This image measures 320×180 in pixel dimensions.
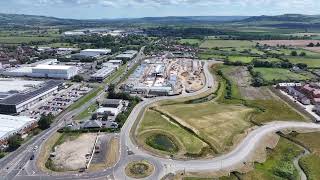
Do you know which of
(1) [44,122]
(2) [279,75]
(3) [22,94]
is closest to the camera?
(1) [44,122]

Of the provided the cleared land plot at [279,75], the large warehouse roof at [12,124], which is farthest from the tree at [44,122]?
the cleared land plot at [279,75]

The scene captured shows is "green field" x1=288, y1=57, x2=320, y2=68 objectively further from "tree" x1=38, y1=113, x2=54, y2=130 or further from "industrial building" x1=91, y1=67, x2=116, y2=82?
"tree" x1=38, y1=113, x2=54, y2=130

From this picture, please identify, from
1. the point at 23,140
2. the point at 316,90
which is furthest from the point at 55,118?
the point at 316,90

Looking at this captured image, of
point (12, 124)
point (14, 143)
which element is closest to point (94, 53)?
point (12, 124)

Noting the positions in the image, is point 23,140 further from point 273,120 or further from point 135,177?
point 273,120

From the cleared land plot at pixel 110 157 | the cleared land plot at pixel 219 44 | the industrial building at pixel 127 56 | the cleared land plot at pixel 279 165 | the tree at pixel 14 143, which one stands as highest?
the cleared land plot at pixel 219 44

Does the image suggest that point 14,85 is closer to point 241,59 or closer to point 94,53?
point 94,53

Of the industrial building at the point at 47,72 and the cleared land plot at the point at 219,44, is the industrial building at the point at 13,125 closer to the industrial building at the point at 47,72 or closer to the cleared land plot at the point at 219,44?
the industrial building at the point at 47,72

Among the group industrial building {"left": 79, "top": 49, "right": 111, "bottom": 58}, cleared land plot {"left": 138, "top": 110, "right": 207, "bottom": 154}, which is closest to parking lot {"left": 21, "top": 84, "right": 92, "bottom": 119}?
cleared land plot {"left": 138, "top": 110, "right": 207, "bottom": 154}
